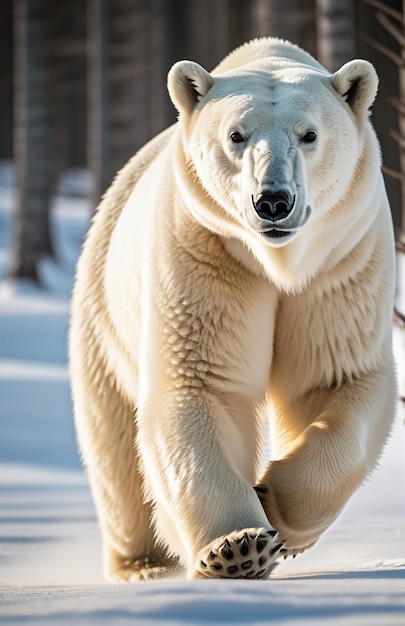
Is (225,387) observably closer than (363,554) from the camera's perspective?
Yes

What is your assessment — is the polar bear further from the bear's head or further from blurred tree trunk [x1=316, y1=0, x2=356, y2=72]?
blurred tree trunk [x1=316, y1=0, x2=356, y2=72]

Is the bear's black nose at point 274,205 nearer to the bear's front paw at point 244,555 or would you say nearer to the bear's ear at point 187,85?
the bear's ear at point 187,85

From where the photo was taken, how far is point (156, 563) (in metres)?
4.61

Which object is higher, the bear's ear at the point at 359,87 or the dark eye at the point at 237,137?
the bear's ear at the point at 359,87

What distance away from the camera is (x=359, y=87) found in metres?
3.60

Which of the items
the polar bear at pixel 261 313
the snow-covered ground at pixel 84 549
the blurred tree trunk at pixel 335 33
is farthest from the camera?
the blurred tree trunk at pixel 335 33

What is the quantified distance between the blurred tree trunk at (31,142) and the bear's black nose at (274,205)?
11.4 meters

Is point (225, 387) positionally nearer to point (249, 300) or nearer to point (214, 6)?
point (249, 300)

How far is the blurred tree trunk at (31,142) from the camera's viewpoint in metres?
14.1

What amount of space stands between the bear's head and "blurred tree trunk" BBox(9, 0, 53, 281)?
10823 mm

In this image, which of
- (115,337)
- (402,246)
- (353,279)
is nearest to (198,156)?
(353,279)

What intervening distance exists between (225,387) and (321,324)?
37 cm

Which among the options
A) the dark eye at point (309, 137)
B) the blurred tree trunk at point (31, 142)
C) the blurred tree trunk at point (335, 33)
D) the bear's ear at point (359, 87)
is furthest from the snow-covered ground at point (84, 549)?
the blurred tree trunk at point (335, 33)

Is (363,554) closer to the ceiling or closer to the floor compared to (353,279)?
closer to the floor
